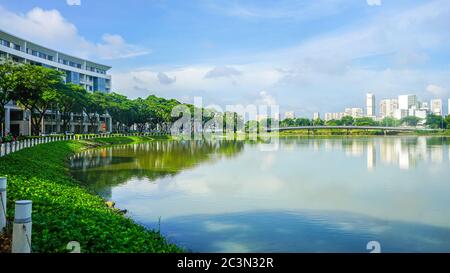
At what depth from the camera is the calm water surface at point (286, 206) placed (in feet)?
35.7

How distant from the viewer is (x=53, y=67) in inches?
3243

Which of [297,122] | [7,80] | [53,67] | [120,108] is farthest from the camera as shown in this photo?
[297,122]

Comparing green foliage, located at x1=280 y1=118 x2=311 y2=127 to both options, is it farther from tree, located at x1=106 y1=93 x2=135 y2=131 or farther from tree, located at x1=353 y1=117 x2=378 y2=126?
tree, located at x1=106 y1=93 x2=135 y2=131

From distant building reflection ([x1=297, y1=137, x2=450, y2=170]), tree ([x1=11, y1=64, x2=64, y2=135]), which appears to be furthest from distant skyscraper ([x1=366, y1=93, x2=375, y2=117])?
tree ([x1=11, y1=64, x2=64, y2=135])

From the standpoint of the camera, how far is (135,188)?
19.3 meters

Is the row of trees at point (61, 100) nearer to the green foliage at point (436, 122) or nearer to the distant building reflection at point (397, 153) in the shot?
the distant building reflection at point (397, 153)

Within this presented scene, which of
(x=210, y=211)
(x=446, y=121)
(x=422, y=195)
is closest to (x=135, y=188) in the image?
(x=210, y=211)

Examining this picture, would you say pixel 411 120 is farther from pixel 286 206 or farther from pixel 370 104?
pixel 286 206

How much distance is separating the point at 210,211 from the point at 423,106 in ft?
571

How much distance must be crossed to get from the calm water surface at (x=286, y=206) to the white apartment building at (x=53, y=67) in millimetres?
42899

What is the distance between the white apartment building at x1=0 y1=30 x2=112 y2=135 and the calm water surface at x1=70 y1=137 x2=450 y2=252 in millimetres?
42899

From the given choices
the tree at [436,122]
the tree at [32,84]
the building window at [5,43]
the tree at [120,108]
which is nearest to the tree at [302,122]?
the tree at [436,122]

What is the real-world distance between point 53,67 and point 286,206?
7966 centimetres

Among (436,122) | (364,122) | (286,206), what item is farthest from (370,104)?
(286,206)
